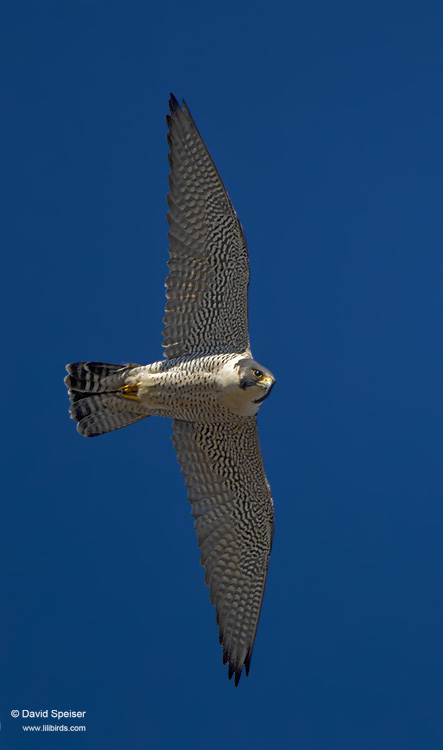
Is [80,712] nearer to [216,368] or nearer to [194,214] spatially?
[216,368]

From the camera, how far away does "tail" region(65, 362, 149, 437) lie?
9.91m

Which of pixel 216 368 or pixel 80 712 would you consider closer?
pixel 216 368

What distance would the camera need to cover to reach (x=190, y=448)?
1010cm

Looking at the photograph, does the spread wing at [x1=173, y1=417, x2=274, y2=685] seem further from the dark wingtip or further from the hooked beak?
the dark wingtip

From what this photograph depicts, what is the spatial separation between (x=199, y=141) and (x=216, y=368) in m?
1.77

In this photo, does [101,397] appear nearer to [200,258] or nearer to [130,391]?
[130,391]

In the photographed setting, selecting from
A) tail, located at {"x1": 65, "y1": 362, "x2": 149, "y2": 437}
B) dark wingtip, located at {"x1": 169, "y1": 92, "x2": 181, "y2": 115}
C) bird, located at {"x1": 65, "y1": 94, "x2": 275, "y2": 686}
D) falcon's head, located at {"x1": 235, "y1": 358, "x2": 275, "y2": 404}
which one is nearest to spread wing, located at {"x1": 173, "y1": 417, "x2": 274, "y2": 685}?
bird, located at {"x1": 65, "y1": 94, "x2": 275, "y2": 686}

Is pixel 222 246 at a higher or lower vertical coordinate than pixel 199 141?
lower

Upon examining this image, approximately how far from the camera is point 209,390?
957 cm

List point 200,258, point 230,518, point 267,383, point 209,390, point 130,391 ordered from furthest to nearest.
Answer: point 230,518, point 130,391, point 200,258, point 209,390, point 267,383

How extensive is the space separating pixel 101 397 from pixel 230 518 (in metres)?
1.47

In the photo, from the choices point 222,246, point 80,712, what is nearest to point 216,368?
point 222,246

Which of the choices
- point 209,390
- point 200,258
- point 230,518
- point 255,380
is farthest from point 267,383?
point 230,518

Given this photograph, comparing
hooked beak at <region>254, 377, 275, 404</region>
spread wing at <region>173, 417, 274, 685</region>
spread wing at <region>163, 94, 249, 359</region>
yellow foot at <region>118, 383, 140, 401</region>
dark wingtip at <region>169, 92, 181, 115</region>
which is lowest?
spread wing at <region>173, 417, 274, 685</region>
